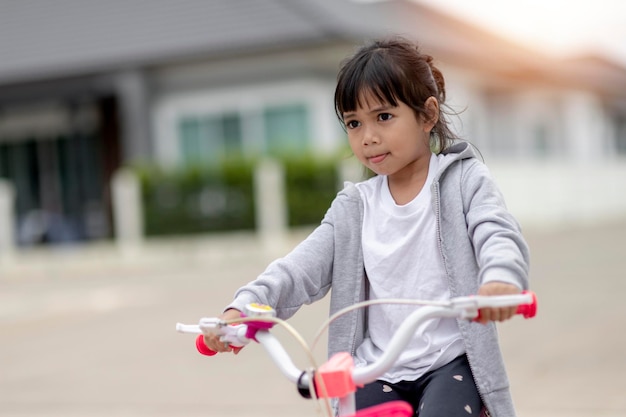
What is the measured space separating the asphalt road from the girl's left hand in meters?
0.53

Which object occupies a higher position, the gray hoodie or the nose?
the nose

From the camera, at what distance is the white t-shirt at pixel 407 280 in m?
2.69

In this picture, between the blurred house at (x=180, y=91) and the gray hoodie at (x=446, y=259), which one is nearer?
the gray hoodie at (x=446, y=259)

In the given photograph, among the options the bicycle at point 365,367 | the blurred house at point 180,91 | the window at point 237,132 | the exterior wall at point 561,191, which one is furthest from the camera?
the exterior wall at point 561,191

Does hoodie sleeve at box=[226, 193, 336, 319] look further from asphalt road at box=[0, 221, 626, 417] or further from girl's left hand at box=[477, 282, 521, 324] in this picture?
girl's left hand at box=[477, 282, 521, 324]

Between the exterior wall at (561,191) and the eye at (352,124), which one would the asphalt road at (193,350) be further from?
the exterior wall at (561,191)

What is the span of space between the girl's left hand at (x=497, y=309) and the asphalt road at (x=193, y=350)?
526 millimetres

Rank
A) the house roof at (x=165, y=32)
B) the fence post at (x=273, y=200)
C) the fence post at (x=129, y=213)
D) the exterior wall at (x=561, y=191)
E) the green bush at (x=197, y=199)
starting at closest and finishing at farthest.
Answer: the fence post at (x=273, y=200), the green bush at (x=197, y=199), the fence post at (x=129, y=213), the house roof at (x=165, y=32), the exterior wall at (x=561, y=191)

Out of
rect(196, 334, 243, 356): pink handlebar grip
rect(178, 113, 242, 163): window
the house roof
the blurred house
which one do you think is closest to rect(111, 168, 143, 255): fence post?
the blurred house

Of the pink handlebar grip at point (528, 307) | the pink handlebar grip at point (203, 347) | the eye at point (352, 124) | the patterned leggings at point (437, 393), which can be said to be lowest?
the patterned leggings at point (437, 393)

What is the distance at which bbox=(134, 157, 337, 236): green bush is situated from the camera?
1747 cm

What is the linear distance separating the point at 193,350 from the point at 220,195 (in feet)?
32.9

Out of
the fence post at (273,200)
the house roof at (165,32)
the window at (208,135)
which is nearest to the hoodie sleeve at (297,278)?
the fence post at (273,200)

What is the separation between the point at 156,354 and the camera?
8219 mm
